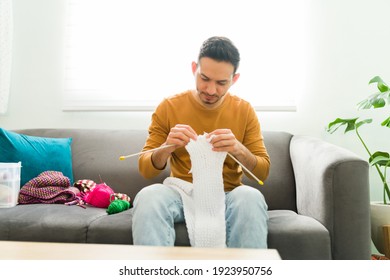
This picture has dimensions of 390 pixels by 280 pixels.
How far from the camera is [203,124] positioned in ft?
5.10

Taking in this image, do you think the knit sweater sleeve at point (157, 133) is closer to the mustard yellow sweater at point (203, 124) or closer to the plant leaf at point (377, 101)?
the mustard yellow sweater at point (203, 124)

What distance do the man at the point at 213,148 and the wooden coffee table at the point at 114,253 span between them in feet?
1.10

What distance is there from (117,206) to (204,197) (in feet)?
1.53

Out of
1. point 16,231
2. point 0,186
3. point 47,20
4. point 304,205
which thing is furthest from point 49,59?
point 304,205

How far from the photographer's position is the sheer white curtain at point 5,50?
93.5 inches

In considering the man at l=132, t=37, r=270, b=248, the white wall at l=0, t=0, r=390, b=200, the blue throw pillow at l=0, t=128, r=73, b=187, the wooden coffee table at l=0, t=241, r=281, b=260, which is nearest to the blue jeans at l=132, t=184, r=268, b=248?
the man at l=132, t=37, r=270, b=248

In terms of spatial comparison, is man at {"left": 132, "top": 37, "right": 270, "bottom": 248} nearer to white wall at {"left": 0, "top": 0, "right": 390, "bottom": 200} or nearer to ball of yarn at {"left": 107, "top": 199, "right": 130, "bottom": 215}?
ball of yarn at {"left": 107, "top": 199, "right": 130, "bottom": 215}

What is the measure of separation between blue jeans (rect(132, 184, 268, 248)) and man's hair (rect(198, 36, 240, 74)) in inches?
19.2

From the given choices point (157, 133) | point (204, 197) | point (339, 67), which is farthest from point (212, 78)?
point (339, 67)

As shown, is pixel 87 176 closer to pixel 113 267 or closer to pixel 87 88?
pixel 87 88

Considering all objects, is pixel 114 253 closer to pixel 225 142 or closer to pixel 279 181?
pixel 225 142

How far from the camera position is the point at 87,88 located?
7.88 feet

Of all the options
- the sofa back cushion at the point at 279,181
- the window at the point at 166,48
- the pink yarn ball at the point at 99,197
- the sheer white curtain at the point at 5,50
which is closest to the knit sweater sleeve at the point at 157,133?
the pink yarn ball at the point at 99,197

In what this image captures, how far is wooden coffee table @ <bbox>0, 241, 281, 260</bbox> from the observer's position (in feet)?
2.45
